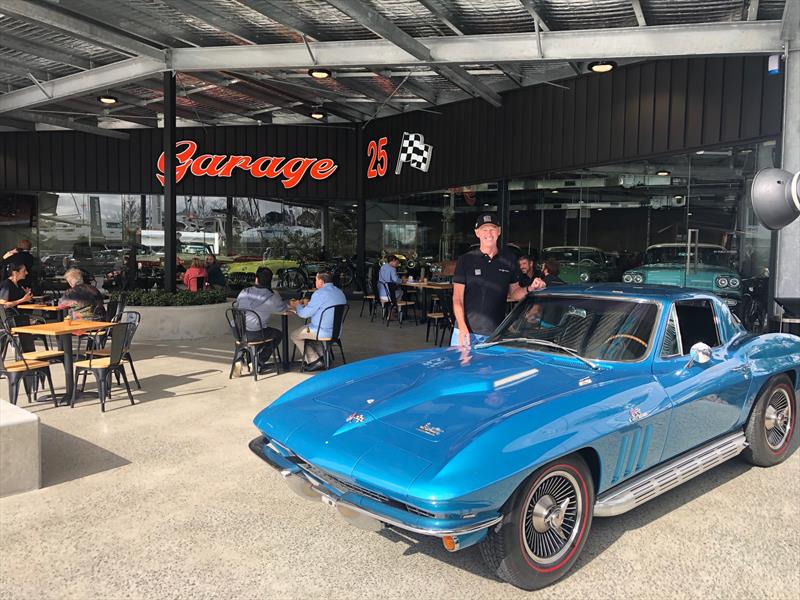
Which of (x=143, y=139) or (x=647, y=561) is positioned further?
(x=143, y=139)

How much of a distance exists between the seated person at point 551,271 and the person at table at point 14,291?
8320 millimetres

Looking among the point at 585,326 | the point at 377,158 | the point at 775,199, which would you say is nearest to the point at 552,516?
the point at 585,326

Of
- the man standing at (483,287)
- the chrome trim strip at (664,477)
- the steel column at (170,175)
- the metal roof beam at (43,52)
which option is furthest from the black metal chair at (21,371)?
the metal roof beam at (43,52)

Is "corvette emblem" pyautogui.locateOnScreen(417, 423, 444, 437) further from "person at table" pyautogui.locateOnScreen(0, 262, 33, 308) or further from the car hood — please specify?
"person at table" pyautogui.locateOnScreen(0, 262, 33, 308)

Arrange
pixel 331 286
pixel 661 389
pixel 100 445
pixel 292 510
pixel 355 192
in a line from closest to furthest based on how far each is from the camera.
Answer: pixel 661 389 → pixel 292 510 → pixel 100 445 → pixel 331 286 → pixel 355 192

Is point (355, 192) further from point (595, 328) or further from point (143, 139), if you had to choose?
point (595, 328)

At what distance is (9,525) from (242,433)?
2.06 meters

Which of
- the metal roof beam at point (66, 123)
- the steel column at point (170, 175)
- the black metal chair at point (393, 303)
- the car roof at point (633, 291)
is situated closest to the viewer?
the car roof at point (633, 291)

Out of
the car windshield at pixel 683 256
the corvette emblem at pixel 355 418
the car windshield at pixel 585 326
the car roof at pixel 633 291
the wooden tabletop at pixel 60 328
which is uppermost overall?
the car windshield at pixel 683 256

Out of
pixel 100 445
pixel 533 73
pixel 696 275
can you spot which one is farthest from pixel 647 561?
pixel 533 73

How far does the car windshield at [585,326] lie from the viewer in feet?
12.6

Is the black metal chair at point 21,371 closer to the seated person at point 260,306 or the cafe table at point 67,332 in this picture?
the cafe table at point 67,332

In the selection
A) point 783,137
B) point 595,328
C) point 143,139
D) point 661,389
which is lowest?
point 661,389

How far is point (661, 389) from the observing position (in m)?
3.55
